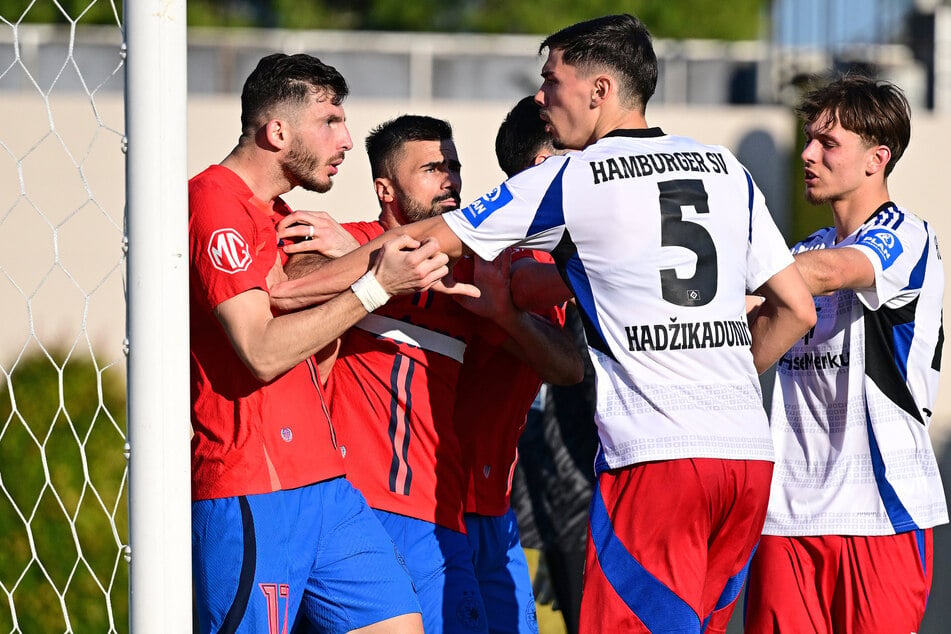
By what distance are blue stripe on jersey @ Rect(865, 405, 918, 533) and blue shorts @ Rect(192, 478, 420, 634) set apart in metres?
1.46

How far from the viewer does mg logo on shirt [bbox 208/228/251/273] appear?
3.17 meters

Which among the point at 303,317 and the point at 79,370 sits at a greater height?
the point at 303,317

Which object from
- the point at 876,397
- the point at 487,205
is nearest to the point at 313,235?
the point at 487,205

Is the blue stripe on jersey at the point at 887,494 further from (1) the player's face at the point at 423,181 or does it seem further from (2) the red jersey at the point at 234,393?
(2) the red jersey at the point at 234,393

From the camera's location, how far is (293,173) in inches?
138

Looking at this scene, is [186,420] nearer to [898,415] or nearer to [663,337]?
[663,337]

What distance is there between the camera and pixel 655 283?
2.90 m

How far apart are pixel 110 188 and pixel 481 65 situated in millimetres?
4776

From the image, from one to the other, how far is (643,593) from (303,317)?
3.74 ft

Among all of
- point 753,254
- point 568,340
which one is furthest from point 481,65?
point 753,254

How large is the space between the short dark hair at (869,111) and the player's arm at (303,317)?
4.87 ft

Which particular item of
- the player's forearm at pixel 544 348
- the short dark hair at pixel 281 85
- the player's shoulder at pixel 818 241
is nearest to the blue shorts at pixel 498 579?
the player's forearm at pixel 544 348

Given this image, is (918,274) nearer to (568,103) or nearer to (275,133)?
(568,103)

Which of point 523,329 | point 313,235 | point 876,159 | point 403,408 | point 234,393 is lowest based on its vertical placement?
point 403,408
